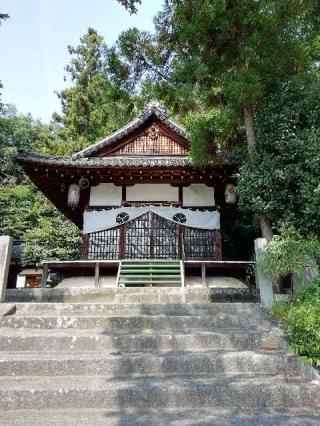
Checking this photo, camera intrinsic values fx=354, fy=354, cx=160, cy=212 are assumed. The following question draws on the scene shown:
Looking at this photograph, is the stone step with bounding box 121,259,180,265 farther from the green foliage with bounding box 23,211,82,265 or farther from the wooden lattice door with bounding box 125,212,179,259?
the green foliage with bounding box 23,211,82,265

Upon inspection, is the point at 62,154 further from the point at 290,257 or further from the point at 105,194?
the point at 290,257

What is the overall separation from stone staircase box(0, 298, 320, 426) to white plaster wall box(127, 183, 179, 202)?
239 inches

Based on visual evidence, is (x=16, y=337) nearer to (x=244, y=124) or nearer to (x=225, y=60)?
(x=244, y=124)

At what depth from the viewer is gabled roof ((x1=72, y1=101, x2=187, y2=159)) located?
40.7 feet

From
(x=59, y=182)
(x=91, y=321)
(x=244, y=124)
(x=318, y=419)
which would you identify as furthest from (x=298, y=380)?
(x=59, y=182)

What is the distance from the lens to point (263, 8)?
789cm

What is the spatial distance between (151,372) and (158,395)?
1.80 ft

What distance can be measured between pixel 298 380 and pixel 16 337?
12.0 feet

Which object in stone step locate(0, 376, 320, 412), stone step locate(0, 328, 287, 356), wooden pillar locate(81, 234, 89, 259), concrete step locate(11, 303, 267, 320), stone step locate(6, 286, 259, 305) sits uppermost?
wooden pillar locate(81, 234, 89, 259)

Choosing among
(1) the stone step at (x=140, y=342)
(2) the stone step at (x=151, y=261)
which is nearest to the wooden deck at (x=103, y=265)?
(2) the stone step at (x=151, y=261)

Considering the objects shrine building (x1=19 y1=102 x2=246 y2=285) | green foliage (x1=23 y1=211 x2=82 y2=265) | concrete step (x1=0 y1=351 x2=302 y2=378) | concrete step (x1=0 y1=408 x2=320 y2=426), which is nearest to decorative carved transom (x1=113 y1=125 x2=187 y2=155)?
shrine building (x1=19 y1=102 x2=246 y2=285)

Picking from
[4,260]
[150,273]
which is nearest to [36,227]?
[150,273]

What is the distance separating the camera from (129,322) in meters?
5.44

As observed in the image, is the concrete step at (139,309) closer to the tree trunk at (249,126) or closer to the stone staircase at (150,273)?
the stone staircase at (150,273)
